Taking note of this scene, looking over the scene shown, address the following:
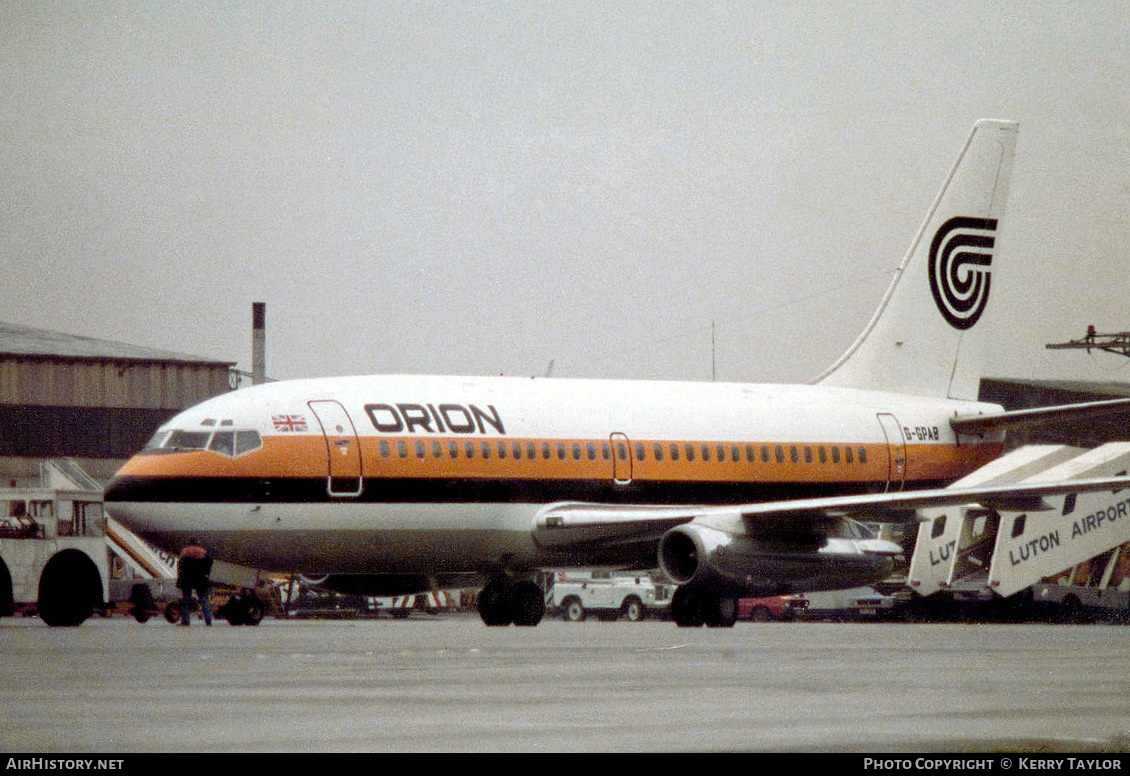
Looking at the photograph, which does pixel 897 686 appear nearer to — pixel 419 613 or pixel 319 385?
pixel 319 385

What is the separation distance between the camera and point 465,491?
102ft

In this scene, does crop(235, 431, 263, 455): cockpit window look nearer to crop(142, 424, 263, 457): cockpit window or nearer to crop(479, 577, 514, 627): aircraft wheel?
crop(142, 424, 263, 457): cockpit window

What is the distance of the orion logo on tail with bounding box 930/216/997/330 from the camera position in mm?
39031

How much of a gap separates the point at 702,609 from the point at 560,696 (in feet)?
61.7

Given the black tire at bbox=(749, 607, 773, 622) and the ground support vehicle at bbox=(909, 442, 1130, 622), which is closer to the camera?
the ground support vehicle at bbox=(909, 442, 1130, 622)

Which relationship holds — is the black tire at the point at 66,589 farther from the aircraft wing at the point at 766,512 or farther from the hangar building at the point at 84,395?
the hangar building at the point at 84,395

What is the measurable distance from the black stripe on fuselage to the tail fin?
323 cm

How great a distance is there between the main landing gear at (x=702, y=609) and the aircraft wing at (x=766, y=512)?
122cm

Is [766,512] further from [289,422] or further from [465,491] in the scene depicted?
[289,422]

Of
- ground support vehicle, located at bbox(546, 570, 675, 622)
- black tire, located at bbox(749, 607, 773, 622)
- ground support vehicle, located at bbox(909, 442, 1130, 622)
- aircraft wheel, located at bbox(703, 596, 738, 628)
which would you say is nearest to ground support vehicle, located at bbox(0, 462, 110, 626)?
aircraft wheel, located at bbox(703, 596, 738, 628)

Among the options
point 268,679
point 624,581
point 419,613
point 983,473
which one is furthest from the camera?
point 419,613

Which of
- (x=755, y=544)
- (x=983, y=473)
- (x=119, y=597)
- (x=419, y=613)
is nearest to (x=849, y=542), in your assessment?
(x=755, y=544)
